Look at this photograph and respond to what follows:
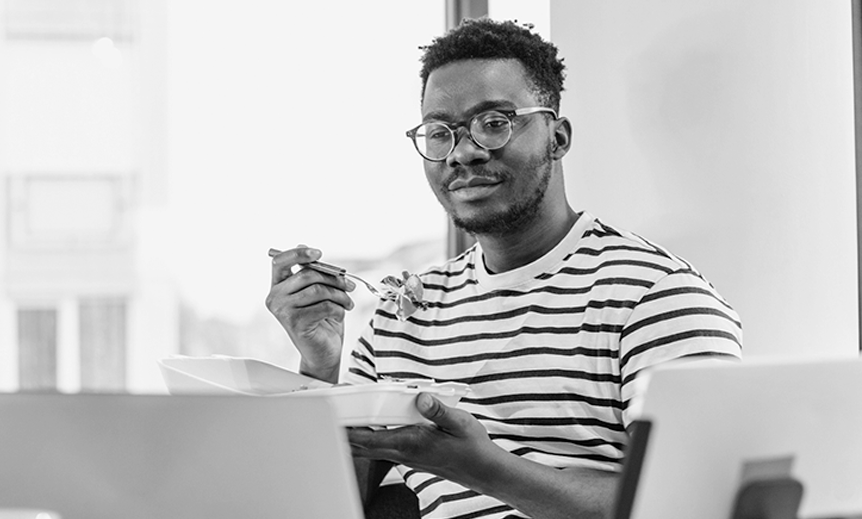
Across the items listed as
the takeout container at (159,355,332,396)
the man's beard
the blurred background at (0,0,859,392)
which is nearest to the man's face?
the man's beard

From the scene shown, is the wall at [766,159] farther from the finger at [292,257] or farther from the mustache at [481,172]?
the finger at [292,257]

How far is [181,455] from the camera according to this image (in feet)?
2.57

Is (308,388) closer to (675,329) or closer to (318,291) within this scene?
(318,291)

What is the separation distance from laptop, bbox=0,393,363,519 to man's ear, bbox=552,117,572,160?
1073 millimetres

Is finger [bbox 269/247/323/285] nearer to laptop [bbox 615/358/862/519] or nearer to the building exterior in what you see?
the building exterior

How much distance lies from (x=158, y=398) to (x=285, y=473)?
12cm

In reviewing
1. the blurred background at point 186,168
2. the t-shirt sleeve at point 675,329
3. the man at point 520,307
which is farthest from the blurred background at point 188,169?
the t-shirt sleeve at point 675,329

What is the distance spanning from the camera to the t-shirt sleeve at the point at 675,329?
142cm

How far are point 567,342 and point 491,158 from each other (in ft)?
1.11

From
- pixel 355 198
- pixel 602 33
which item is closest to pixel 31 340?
pixel 355 198

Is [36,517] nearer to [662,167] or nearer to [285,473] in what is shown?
[285,473]

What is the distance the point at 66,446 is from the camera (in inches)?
31.6

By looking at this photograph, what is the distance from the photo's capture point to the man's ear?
174 centimetres

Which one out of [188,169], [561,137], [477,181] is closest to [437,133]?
[477,181]
